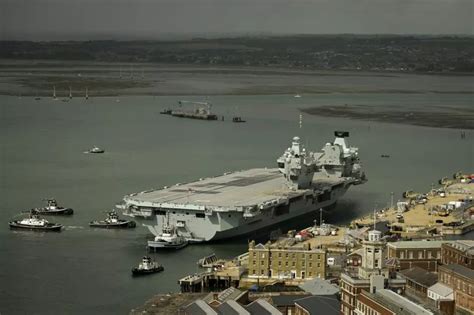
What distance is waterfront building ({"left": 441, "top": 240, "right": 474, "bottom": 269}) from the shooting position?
24.8 metres

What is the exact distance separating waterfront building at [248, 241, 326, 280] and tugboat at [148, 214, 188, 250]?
3267 mm

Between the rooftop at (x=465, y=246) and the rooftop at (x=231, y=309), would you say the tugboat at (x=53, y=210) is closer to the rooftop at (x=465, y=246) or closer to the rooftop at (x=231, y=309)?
the rooftop at (x=465, y=246)

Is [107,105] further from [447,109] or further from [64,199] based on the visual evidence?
[64,199]

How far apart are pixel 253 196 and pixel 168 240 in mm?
4302

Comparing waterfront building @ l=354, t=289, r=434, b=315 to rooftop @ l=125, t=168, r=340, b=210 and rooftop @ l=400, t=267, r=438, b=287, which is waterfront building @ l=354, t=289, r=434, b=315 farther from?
rooftop @ l=125, t=168, r=340, b=210

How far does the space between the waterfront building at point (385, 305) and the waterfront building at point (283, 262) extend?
5.47 m

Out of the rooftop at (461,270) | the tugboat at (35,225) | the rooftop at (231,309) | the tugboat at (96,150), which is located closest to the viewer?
the rooftop at (231,309)

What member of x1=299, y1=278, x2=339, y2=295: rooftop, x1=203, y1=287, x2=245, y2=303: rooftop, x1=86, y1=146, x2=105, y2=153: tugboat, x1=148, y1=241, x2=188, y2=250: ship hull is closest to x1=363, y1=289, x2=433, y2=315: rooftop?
x1=299, y1=278, x2=339, y2=295: rooftop

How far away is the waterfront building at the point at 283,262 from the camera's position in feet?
85.8

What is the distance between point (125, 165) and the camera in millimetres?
45156

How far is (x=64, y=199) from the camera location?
3619 centimetres

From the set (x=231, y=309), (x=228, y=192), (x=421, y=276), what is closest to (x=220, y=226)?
(x=228, y=192)

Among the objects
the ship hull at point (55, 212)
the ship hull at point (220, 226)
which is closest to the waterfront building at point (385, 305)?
the ship hull at point (220, 226)

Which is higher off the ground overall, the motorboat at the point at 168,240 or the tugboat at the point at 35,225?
the motorboat at the point at 168,240
